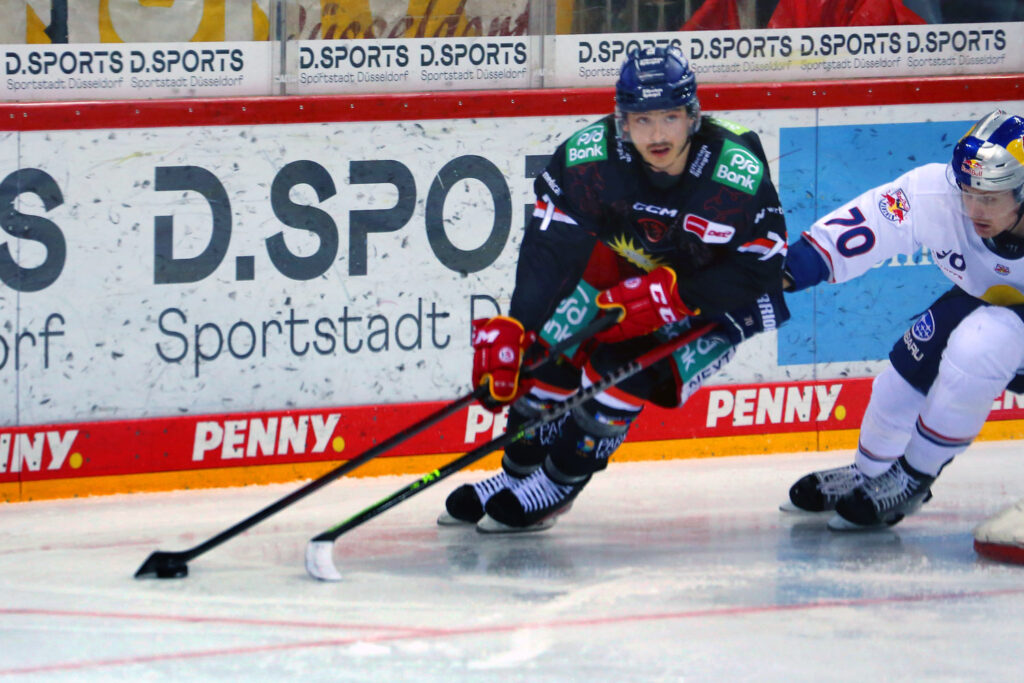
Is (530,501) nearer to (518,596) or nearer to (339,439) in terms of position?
(518,596)

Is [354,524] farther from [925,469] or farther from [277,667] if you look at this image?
[925,469]

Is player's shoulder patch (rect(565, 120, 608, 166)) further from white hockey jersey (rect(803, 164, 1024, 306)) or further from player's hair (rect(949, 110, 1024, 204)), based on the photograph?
player's hair (rect(949, 110, 1024, 204))

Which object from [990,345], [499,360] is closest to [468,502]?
[499,360]

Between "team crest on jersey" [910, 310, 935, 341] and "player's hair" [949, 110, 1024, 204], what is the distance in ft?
1.58

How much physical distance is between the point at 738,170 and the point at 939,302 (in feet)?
2.73

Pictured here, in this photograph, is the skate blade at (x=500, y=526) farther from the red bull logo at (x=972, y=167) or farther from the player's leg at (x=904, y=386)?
the red bull logo at (x=972, y=167)

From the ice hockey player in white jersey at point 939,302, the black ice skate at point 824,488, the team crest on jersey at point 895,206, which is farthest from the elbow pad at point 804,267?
the black ice skate at point 824,488

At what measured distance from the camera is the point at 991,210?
11.2 feet

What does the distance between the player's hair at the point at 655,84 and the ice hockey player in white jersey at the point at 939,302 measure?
63cm

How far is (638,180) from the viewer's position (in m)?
3.42

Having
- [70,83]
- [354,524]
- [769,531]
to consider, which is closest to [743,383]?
[769,531]

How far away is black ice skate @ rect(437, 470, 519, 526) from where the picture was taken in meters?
3.89

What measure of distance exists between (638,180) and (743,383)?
1.77 metres

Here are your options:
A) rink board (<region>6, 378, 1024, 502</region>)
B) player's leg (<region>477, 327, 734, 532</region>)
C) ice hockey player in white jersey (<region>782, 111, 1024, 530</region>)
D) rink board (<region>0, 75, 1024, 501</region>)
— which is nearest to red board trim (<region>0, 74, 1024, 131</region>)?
rink board (<region>0, 75, 1024, 501</region>)
